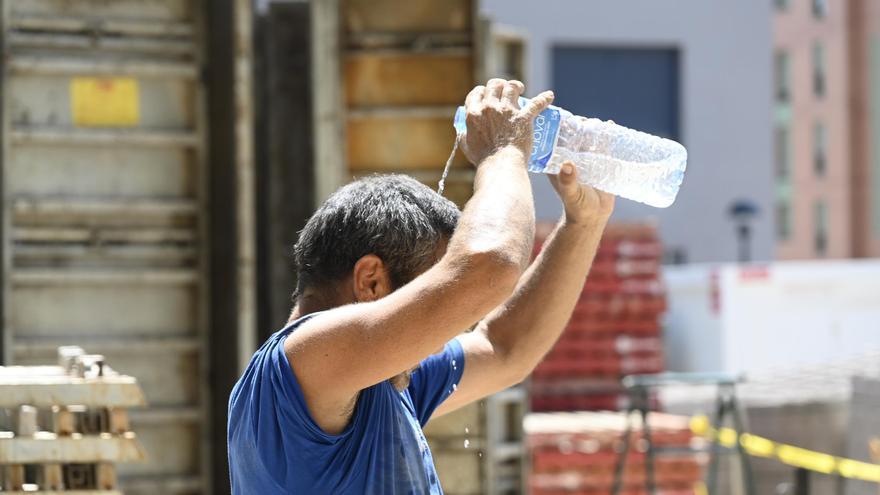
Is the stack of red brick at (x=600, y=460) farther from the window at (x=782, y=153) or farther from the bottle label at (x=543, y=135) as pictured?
the window at (x=782, y=153)

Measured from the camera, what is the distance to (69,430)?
173 inches

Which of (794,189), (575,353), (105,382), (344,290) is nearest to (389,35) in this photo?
(105,382)

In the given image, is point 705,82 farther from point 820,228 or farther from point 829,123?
point 820,228

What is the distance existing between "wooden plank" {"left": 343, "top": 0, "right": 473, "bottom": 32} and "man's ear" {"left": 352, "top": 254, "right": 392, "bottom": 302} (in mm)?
4611

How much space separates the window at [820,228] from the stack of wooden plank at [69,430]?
54.4 m

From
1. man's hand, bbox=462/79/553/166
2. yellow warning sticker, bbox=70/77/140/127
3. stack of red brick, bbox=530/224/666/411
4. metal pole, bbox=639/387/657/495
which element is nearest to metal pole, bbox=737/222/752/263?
stack of red brick, bbox=530/224/666/411

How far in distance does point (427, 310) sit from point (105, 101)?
4.91m

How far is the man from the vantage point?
2770mm

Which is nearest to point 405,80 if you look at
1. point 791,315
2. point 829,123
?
point 791,315

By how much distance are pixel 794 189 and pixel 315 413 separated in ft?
186

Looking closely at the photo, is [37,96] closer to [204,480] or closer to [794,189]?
[204,480]

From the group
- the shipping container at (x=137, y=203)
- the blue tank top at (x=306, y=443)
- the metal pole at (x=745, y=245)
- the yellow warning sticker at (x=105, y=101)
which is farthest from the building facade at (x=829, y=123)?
the blue tank top at (x=306, y=443)

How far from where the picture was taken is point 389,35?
24.4 feet

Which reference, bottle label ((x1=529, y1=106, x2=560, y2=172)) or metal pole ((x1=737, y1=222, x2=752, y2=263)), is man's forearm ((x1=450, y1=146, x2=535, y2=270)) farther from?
metal pole ((x1=737, y1=222, x2=752, y2=263))
